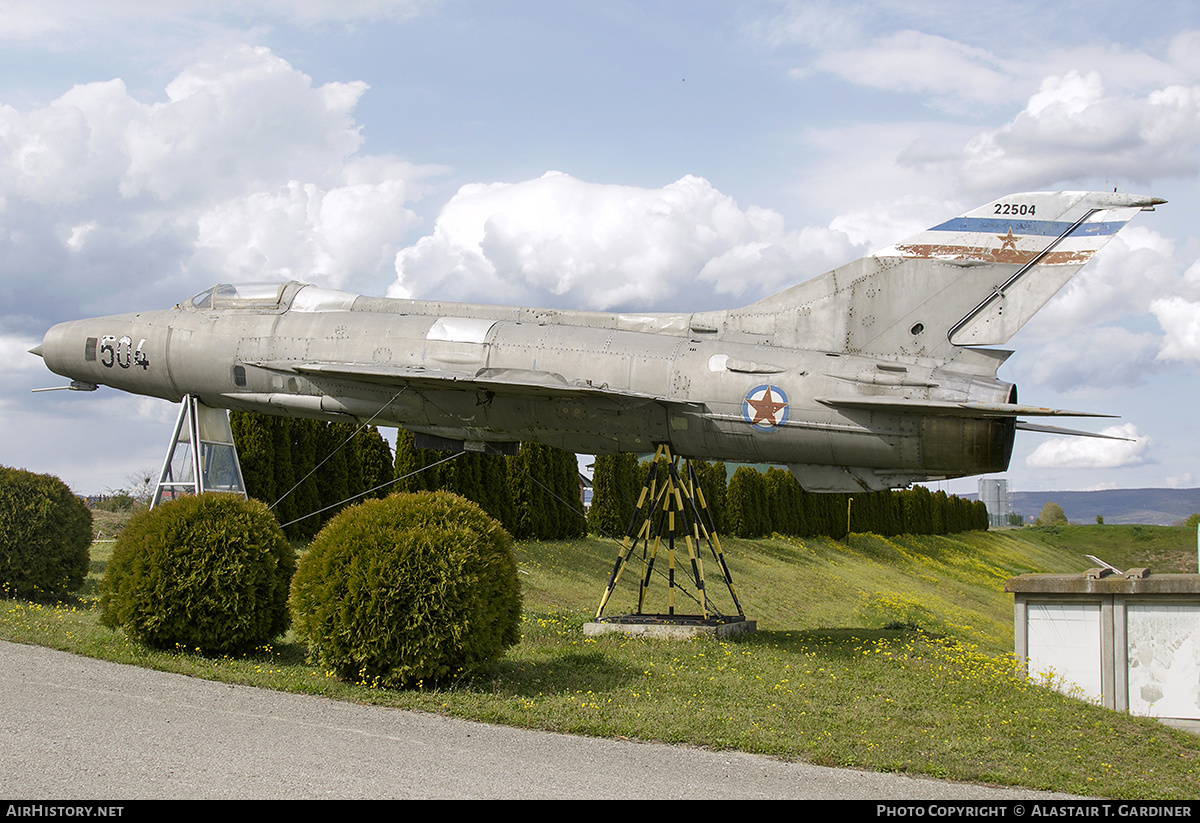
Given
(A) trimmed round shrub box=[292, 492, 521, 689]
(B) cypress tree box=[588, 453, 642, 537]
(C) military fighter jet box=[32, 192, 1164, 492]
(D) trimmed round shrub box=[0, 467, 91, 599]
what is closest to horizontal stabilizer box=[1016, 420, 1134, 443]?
(C) military fighter jet box=[32, 192, 1164, 492]

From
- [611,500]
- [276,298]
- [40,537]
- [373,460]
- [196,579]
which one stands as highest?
[276,298]

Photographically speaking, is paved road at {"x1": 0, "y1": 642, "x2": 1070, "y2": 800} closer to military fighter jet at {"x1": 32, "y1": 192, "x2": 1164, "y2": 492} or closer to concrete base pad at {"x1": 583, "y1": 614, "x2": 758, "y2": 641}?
concrete base pad at {"x1": 583, "y1": 614, "x2": 758, "y2": 641}

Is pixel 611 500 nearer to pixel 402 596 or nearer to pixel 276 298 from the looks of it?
pixel 276 298

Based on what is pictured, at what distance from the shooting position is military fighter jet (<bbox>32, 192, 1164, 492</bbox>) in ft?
37.7

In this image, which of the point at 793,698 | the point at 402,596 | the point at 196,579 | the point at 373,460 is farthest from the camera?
the point at 373,460

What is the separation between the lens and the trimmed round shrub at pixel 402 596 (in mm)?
8844

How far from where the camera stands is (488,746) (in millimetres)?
7328

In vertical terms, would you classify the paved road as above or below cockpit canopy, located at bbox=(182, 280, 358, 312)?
below

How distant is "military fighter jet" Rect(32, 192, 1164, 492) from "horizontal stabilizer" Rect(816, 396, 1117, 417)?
1.4 inches

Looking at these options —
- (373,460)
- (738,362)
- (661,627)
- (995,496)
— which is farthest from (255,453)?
(995,496)

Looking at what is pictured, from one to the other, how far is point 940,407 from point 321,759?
309 inches

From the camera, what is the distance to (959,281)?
11859mm

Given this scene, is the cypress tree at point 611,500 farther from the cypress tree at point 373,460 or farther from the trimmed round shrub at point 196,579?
the trimmed round shrub at point 196,579

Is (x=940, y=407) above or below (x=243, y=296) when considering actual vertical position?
below
